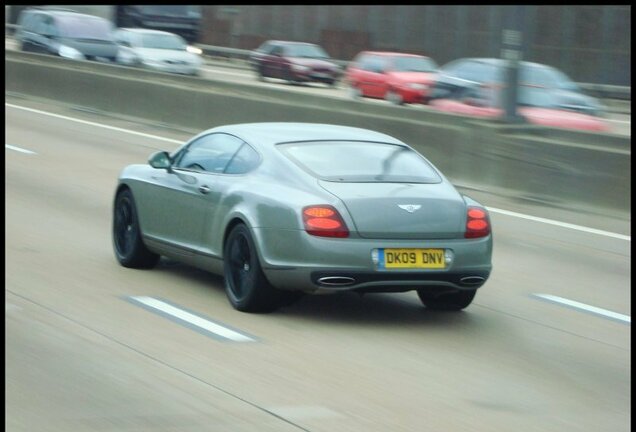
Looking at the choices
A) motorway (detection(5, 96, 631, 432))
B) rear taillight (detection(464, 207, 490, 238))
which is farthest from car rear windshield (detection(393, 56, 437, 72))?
rear taillight (detection(464, 207, 490, 238))

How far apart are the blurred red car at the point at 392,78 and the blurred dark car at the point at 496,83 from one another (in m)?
5.69

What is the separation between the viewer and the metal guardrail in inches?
1618

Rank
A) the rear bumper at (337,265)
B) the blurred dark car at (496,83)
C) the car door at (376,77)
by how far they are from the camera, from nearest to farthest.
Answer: the rear bumper at (337,265) → the blurred dark car at (496,83) → the car door at (376,77)

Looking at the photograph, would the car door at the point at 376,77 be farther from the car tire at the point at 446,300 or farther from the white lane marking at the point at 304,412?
the white lane marking at the point at 304,412

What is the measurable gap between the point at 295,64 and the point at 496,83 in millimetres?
20196

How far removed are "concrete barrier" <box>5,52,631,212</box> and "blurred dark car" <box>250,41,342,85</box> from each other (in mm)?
18360

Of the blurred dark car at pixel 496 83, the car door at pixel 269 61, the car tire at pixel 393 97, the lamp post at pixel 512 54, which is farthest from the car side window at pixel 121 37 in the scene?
the lamp post at pixel 512 54

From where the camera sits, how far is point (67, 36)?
3875cm

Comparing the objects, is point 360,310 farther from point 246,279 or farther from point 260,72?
point 260,72

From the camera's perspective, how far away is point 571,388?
7754 millimetres

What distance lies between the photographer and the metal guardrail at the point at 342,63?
41094mm

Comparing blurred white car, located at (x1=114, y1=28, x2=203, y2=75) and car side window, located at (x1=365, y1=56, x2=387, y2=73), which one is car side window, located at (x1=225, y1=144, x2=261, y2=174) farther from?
blurred white car, located at (x1=114, y1=28, x2=203, y2=75)

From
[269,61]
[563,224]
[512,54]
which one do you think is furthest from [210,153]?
[269,61]

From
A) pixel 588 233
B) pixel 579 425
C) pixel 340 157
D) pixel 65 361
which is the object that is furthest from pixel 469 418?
pixel 588 233
